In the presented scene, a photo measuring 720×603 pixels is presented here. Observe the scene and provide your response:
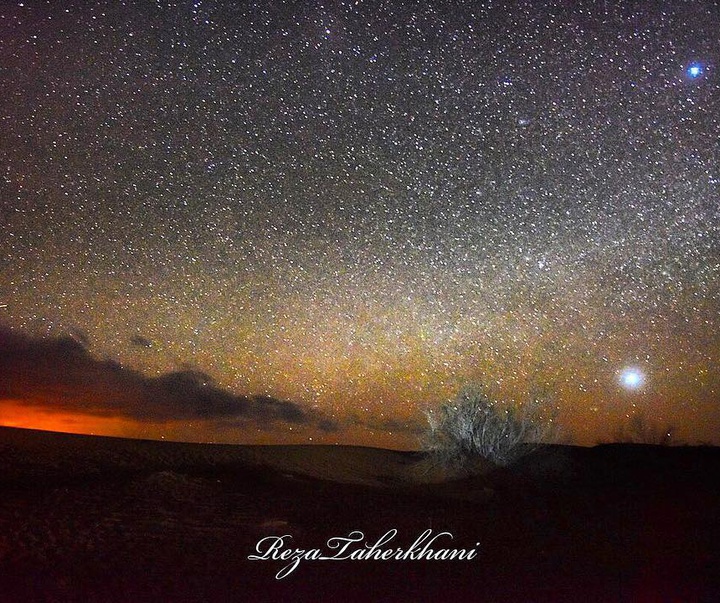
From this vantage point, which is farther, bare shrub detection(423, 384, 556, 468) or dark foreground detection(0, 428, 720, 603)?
bare shrub detection(423, 384, 556, 468)

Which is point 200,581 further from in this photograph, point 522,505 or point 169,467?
point 169,467

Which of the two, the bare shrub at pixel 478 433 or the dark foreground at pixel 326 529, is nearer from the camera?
the dark foreground at pixel 326 529

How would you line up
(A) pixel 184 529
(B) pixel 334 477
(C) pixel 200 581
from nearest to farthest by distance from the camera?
1. (C) pixel 200 581
2. (A) pixel 184 529
3. (B) pixel 334 477

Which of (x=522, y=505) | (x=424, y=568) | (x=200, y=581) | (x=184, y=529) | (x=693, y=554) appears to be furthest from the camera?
(x=522, y=505)

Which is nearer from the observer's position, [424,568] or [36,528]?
[424,568]

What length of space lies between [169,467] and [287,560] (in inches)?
464

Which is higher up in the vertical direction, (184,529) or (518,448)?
(518,448)

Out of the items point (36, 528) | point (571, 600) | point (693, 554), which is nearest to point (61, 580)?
point (36, 528)

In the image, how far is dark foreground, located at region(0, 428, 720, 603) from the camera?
8.77m

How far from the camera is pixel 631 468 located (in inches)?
967

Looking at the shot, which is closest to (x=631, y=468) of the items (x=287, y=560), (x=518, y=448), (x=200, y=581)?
(x=518, y=448)

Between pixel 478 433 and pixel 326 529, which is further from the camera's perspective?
pixel 478 433

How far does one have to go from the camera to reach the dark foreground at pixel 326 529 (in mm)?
8766

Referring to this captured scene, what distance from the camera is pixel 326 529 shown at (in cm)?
1259
